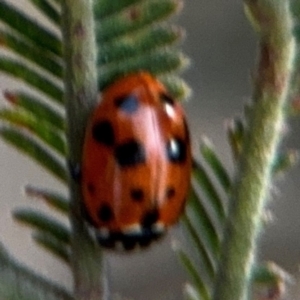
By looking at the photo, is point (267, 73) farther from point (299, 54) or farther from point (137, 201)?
point (137, 201)

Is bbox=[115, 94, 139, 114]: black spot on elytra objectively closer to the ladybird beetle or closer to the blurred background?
the ladybird beetle

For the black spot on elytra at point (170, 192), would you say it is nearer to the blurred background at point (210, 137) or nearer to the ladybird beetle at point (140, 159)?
the ladybird beetle at point (140, 159)

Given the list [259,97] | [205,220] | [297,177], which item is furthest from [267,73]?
[297,177]

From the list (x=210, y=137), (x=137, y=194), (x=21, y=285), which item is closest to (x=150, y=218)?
(x=137, y=194)

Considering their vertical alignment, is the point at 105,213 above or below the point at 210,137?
above

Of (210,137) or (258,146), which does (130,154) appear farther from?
(210,137)

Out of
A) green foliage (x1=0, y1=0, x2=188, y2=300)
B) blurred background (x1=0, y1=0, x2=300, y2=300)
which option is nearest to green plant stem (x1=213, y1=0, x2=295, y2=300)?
green foliage (x1=0, y1=0, x2=188, y2=300)

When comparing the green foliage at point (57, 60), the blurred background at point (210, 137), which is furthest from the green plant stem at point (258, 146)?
the blurred background at point (210, 137)
